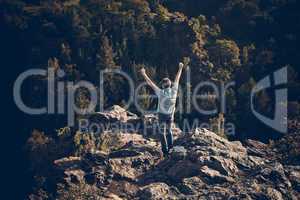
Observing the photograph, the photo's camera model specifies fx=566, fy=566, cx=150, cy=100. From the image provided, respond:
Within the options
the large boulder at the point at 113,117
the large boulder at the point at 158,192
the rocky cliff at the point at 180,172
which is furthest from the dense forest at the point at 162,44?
the large boulder at the point at 158,192

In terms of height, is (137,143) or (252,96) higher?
(252,96)

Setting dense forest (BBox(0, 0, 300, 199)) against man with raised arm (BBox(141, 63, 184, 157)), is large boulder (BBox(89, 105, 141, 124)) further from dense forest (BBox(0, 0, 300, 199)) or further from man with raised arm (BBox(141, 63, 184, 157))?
dense forest (BBox(0, 0, 300, 199))

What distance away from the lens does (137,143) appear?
17.0m

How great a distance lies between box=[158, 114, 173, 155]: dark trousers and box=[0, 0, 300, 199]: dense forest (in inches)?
153

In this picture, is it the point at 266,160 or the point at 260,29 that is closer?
the point at 266,160

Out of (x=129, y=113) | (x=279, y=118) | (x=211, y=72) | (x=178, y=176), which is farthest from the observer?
(x=211, y=72)

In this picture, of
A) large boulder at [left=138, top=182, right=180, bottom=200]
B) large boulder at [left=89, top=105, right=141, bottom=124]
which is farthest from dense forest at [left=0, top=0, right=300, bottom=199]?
large boulder at [left=138, top=182, right=180, bottom=200]

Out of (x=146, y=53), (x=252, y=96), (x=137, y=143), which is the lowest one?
(x=137, y=143)

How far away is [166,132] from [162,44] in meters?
6.96

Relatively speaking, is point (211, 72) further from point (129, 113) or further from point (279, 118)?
point (129, 113)

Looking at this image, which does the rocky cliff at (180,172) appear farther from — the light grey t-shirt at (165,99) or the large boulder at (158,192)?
the light grey t-shirt at (165,99)

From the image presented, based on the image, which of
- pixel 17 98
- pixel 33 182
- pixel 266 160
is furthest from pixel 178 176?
pixel 17 98

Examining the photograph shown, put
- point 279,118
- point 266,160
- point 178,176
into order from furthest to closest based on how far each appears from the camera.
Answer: point 279,118, point 266,160, point 178,176

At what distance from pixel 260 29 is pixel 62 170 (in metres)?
12.4
